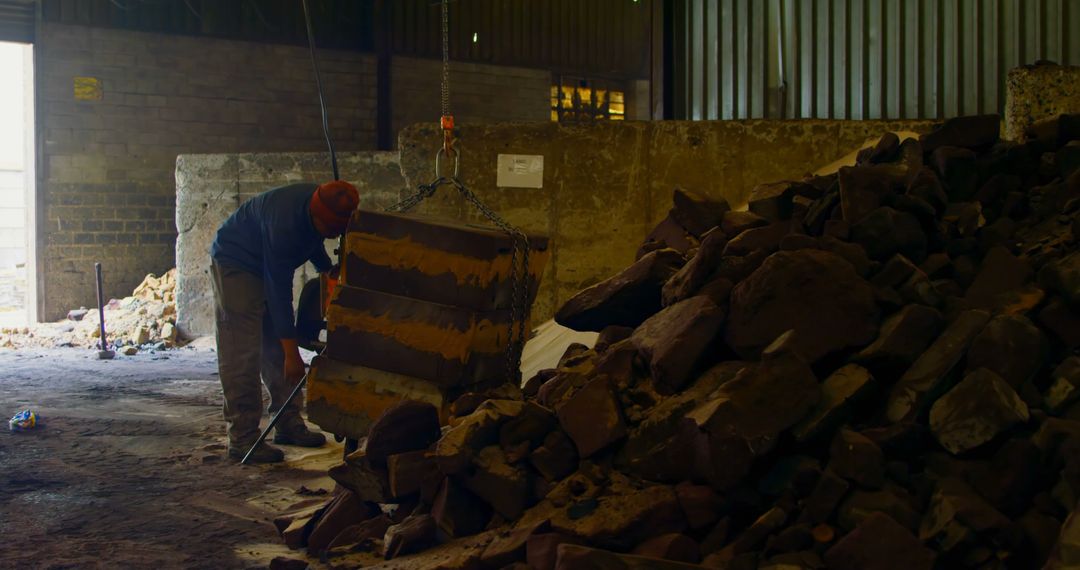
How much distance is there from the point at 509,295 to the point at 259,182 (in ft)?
21.7

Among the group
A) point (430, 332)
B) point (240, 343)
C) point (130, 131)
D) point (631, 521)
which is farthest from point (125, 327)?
point (631, 521)

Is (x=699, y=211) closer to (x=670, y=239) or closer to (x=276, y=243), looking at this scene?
(x=670, y=239)

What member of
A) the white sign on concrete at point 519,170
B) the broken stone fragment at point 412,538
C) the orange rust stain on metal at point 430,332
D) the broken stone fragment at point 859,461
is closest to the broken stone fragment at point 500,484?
the broken stone fragment at point 412,538

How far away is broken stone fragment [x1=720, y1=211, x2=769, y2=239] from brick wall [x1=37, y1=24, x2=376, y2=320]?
1009 cm

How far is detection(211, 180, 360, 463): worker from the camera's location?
465 centimetres

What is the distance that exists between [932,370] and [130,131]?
1162cm

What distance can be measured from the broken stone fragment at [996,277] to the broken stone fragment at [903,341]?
0.94 ft

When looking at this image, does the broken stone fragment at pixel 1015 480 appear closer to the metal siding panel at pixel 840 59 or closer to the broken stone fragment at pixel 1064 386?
the broken stone fragment at pixel 1064 386

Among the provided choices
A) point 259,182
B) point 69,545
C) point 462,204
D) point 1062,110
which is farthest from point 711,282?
point 259,182

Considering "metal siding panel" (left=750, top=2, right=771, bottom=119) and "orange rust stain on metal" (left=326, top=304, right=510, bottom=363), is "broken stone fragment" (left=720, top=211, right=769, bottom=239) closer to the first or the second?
"orange rust stain on metal" (left=326, top=304, right=510, bottom=363)

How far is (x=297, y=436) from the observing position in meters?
5.31

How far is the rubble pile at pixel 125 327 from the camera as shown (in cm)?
1005

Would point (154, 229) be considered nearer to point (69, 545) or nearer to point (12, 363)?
point (12, 363)

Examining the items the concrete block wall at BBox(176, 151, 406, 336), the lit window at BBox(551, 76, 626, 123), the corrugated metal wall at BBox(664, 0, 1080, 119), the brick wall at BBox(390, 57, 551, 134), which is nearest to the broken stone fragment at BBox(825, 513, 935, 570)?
the corrugated metal wall at BBox(664, 0, 1080, 119)
